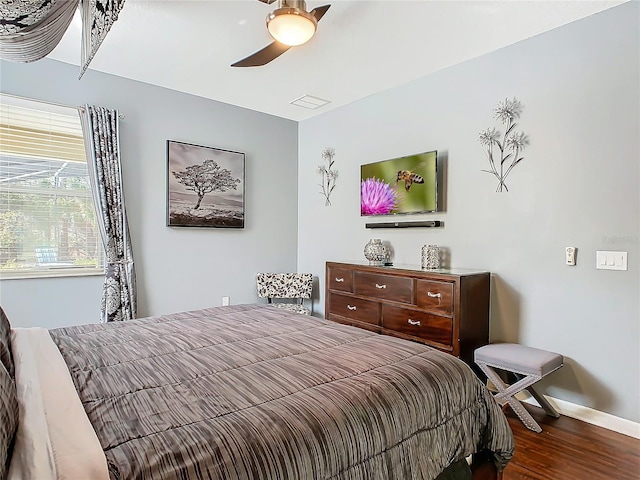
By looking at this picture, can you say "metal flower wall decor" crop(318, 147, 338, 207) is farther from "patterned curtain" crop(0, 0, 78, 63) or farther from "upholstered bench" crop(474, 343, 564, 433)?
"patterned curtain" crop(0, 0, 78, 63)

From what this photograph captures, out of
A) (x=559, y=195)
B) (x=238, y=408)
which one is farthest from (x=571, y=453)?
(x=238, y=408)

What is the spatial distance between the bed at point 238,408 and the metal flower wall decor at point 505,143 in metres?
1.90

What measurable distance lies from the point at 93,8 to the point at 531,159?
2770mm

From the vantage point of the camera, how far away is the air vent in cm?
405

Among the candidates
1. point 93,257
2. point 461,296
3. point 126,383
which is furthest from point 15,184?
point 461,296

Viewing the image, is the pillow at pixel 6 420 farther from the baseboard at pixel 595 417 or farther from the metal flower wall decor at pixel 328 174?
the metal flower wall decor at pixel 328 174

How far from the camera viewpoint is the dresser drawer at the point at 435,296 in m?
2.74

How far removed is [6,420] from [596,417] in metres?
3.06

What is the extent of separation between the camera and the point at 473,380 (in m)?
1.56

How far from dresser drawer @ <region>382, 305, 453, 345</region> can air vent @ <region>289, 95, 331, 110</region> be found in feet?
7.65

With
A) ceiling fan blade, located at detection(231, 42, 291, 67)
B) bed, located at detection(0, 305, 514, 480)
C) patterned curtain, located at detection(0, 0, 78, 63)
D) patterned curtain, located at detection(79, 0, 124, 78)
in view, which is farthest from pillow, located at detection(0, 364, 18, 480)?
ceiling fan blade, located at detection(231, 42, 291, 67)

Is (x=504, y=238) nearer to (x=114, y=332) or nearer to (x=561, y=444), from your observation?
(x=561, y=444)

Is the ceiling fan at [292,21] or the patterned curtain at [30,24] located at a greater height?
the ceiling fan at [292,21]

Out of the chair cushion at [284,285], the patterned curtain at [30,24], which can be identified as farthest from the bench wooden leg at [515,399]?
the patterned curtain at [30,24]
